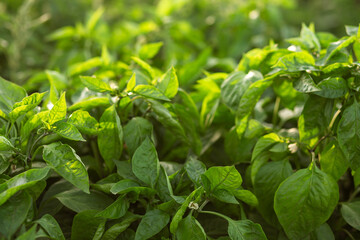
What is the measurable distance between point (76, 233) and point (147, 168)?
0.20 meters

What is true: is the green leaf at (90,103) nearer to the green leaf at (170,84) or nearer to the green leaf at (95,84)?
the green leaf at (95,84)

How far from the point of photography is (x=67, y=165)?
0.62 metres

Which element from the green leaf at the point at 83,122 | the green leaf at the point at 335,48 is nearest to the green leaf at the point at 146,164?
the green leaf at the point at 83,122

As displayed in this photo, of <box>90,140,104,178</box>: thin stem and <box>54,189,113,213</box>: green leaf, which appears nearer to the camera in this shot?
<box>54,189,113,213</box>: green leaf

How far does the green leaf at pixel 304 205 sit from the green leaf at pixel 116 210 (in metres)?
0.31

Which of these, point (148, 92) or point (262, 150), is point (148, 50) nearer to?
point (148, 92)

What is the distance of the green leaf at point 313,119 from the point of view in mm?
733

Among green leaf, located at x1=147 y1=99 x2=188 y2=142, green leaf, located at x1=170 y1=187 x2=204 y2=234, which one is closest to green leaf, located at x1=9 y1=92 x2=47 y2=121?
green leaf, located at x1=147 y1=99 x2=188 y2=142

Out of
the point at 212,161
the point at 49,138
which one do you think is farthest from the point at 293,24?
the point at 49,138

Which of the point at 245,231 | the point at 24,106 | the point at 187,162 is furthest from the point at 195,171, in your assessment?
the point at 24,106

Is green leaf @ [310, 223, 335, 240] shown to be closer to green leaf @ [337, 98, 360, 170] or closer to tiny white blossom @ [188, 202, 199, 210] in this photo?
green leaf @ [337, 98, 360, 170]

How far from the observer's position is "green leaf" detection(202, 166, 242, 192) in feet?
2.12

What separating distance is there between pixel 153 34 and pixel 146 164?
35.1 inches

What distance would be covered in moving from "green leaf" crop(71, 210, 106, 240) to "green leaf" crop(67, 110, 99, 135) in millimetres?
166
